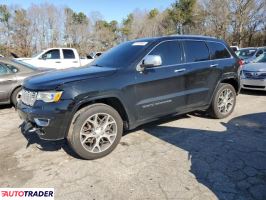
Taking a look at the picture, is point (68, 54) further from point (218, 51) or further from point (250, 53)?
point (218, 51)

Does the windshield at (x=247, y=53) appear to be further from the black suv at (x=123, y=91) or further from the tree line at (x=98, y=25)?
the tree line at (x=98, y=25)

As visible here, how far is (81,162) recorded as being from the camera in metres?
4.06

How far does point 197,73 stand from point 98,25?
4174 centimetres

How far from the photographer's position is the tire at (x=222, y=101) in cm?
580

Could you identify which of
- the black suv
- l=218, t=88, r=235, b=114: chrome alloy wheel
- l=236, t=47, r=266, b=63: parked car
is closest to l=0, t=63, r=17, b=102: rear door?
the black suv

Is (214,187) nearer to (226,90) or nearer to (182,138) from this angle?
(182,138)

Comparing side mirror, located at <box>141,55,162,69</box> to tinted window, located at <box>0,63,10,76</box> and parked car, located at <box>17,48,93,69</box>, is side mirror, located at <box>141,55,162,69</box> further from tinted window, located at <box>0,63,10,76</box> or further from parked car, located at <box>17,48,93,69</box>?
parked car, located at <box>17,48,93,69</box>

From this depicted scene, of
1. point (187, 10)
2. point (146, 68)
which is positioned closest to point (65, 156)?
point (146, 68)

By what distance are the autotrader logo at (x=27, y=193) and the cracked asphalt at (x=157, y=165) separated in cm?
10

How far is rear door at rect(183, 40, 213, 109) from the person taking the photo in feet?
17.1

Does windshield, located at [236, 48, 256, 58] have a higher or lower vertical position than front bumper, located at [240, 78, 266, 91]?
higher

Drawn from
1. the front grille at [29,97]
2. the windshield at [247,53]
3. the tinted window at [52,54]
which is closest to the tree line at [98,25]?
the tinted window at [52,54]

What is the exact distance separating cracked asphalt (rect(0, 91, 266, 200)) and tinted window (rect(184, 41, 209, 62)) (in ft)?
4.39

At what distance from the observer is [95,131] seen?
13.6 ft
